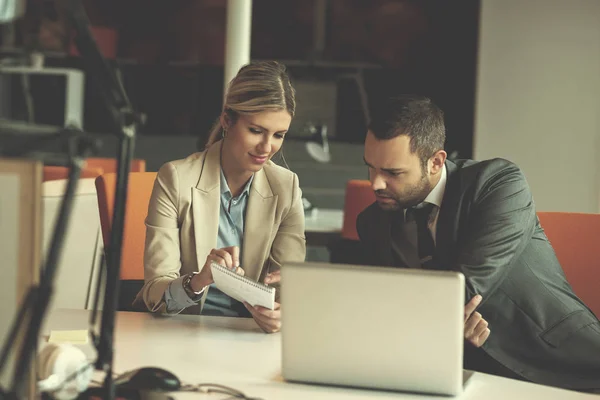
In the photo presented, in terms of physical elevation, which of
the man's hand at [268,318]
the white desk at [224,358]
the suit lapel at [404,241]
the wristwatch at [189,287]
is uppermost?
the suit lapel at [404,241]

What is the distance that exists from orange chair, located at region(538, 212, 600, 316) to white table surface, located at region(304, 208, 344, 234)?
182 cm

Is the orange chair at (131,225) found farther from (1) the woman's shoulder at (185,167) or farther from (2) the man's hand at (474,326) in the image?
(2) the man's hand at (474,326)

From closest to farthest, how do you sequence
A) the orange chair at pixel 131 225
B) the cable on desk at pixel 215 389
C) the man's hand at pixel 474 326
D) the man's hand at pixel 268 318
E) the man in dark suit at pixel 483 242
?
the cable on desk at pixel 215 389, the man's hand at pixel 474 326, the man's hand at pixel 268 318, the man in dark suit at pixel 483 242, the orange chair at pixel 131 225

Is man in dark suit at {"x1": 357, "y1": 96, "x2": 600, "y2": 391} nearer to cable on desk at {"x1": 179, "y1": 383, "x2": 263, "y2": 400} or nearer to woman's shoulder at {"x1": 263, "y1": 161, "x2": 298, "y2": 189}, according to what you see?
woman's shoulder at {"x1": 263, "y1": 161, "x2": 298, "y2": 189}

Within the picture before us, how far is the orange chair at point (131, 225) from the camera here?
7.93 feet

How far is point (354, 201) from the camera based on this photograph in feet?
12.0

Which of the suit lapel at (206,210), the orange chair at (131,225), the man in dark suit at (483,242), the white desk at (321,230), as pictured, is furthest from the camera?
→ the white desk at (321,230)

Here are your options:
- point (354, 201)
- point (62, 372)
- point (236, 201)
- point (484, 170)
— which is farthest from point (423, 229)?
point (354, 201)

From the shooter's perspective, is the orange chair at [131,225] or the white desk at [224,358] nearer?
the white desk at [224,358]

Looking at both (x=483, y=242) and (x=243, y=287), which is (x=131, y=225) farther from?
(x=483, y=242)

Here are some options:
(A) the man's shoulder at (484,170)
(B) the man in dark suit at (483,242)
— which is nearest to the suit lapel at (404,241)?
(B) the man in dark suit at (483,242)

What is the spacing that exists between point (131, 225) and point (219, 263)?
2.33 feet

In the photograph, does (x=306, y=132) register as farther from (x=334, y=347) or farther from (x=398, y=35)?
(x=398, y=35)

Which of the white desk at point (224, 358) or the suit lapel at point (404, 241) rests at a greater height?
the suit lapel at point (404, 241)
